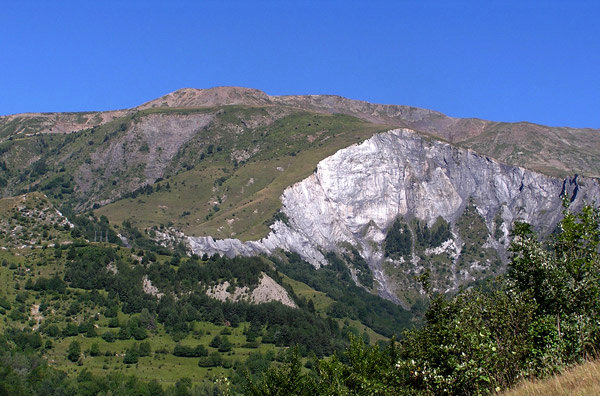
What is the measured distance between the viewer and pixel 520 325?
33.2 m

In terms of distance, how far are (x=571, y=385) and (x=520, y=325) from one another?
11.9m

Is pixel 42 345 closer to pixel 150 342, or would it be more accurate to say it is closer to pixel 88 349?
pixel 88 349

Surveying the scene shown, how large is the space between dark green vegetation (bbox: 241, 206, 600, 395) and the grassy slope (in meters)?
2.22

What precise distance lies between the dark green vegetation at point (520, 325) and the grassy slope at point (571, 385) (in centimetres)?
222

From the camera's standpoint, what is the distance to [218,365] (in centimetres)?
17412

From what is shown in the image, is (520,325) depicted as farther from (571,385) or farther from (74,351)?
(74,351)

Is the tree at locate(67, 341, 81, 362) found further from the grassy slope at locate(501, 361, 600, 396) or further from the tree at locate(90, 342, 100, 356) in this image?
the grassy slope at locate(501, 361, 600, 396)

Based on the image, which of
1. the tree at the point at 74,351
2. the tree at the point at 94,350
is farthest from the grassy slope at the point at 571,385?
the tree at the point at 94,350

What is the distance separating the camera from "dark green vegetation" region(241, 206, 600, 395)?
2964 cm

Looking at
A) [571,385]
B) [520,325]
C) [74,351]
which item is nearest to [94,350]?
[74,351]

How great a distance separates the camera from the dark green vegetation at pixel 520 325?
97.2ft

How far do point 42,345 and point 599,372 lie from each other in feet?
550

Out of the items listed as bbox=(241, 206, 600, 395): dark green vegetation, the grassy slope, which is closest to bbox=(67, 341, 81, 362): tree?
bbox=(241, 206, 600, 395): dark green vegetation

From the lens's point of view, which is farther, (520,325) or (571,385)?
(520,325)
